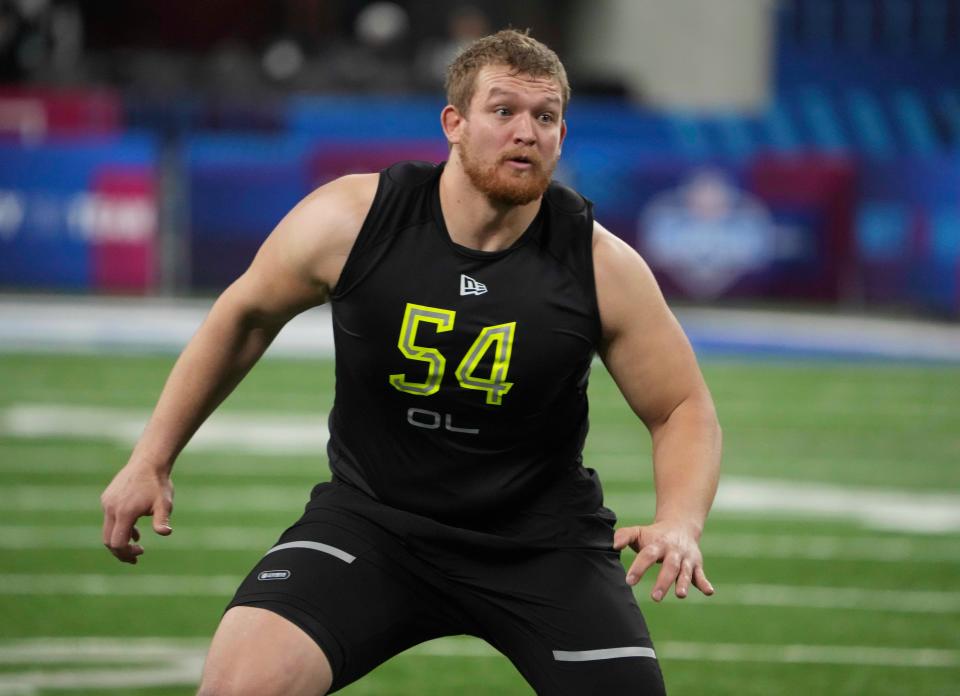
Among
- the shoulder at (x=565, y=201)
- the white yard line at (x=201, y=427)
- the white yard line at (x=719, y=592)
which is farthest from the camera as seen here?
the white yard line at (x=201, y=427)

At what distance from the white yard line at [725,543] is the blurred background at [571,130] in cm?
1008

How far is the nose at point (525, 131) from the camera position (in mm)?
4172

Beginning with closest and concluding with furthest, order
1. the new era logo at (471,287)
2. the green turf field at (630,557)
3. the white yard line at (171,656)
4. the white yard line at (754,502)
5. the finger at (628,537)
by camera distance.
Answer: the finger at (628,537) < the new era logo at (471,287) < the white yard line at (171,656) < the green turf field at (630,557) < the white yard line at (754,502)

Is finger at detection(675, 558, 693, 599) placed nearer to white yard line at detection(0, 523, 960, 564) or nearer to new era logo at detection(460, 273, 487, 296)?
new era logo at detection(460, 273, 487, 296)

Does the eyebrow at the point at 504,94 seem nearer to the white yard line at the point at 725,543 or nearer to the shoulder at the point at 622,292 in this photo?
the shoulder at the point at 622,292

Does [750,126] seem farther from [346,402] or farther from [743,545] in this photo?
[346,402]

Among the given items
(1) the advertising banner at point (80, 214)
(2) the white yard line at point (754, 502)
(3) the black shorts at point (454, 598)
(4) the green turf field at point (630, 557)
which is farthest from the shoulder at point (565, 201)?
(1) the advertising banner at point (80, 214)

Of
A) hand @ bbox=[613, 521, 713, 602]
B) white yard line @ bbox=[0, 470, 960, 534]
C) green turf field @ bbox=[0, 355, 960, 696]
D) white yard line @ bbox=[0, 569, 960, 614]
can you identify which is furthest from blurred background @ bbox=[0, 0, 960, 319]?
hand @ bbox=[613, 521, 713, 602]

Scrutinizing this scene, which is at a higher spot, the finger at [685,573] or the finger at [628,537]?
the finger at [628,537]

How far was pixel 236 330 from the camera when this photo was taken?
444 centimetres

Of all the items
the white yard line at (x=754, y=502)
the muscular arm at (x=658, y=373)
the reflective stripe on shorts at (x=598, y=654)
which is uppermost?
the muscular arm at (x=658, y=373)

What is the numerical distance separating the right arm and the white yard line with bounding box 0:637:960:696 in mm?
1913

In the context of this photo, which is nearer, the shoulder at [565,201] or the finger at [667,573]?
the finger at [667,573]

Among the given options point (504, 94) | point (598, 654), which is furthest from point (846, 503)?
point (504, 94)
